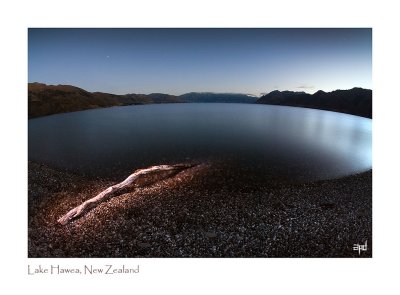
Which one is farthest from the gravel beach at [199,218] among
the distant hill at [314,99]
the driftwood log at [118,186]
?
the distant hill at [314,99]

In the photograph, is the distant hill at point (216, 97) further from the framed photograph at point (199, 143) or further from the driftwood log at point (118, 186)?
the driftwood log at point (118, 186)

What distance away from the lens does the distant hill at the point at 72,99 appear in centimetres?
639

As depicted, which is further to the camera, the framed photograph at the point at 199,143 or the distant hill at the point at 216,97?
the distant hill at the point at 216,97

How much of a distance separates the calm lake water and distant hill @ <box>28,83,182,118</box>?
0.55 ft

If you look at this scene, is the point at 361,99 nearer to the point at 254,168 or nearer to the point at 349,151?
the point at 349,151

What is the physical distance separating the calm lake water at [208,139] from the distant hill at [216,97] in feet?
0.46

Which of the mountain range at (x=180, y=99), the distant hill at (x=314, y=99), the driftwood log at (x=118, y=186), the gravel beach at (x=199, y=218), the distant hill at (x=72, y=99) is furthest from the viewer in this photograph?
the distant hill at (x=314, y=99)

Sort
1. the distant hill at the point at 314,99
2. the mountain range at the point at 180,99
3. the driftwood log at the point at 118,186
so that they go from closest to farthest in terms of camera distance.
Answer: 1. the driftwood log at the point at 118,186
2. the mountain range at the point at 180,99
3. the distant hill at the point at 314,99

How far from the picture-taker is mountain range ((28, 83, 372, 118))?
6.54m

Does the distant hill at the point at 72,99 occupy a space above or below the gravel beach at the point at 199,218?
above

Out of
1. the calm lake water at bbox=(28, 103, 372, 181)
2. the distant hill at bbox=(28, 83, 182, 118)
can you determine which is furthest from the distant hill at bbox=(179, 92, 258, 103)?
the distant hill at bbox=(28, 83, 182, 118)
